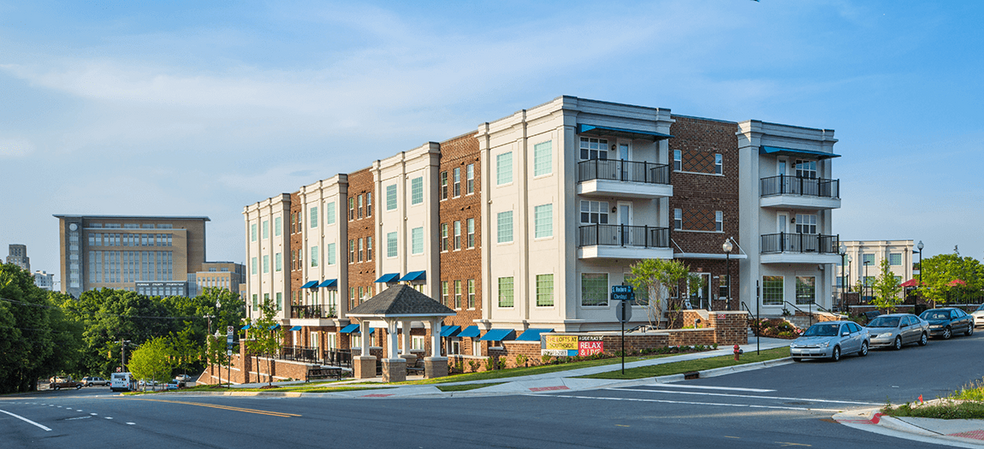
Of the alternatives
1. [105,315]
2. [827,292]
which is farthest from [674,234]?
[105,315]

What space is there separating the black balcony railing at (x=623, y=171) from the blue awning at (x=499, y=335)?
8468 millimetres

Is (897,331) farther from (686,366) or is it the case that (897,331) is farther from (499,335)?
(499,335)

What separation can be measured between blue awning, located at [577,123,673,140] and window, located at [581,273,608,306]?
6837mm

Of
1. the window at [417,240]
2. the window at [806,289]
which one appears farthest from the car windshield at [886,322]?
the window at [417,240]

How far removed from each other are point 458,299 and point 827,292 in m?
20.8

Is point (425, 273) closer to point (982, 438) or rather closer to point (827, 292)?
point (827, 292)

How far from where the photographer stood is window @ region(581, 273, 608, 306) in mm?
39438

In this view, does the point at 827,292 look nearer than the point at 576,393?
No

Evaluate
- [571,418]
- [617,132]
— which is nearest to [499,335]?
[617,132]

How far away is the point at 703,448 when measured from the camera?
13.0m

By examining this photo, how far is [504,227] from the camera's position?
42.8 meters

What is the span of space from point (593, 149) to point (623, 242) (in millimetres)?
4768

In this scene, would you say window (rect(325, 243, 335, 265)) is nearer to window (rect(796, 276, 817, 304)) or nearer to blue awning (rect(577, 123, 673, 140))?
blue awning (rect(577, 123, 673, 140))

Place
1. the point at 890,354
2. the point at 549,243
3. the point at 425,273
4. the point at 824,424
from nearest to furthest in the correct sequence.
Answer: the point at 824,424, the point at 890,354, the point at 549,243, the point at 425,273
